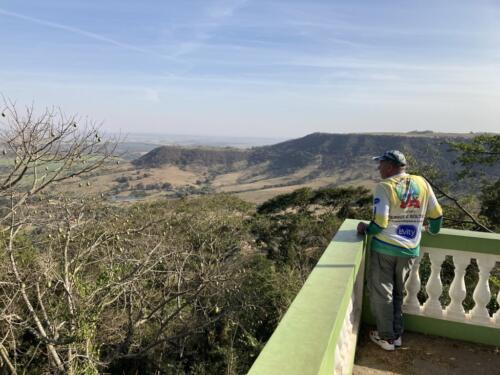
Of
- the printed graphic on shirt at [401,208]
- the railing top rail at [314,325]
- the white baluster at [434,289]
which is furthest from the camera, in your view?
the white baluster at [434,289]

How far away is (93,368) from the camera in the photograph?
6262 mm

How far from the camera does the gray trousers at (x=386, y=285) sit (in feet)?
10.1

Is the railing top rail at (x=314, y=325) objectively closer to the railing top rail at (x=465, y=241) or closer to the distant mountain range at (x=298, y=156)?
the railing top rail at (x=465, y=241)

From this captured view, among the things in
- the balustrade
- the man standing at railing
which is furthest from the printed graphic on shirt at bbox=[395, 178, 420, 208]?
the balustrade

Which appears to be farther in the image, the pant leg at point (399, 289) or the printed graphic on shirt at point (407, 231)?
the pant leg at point (399, 289)

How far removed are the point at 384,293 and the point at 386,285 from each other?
0.07 meters

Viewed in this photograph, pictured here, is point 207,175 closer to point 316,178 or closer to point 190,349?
point 316,178

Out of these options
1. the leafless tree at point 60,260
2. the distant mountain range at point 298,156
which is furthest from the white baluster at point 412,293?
the distant mountain range at point 298,156

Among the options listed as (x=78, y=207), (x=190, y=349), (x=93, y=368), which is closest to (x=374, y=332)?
(x=93, y=368)

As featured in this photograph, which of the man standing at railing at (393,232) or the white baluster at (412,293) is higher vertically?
the man standing at railing at (393,232)

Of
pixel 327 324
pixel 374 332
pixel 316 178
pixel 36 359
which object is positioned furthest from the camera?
pixel 316 178

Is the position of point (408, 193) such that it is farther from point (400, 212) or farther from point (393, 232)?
point (393, 232)

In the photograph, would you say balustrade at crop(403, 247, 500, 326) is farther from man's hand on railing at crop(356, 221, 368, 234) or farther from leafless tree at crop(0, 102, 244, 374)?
leafless tree at crop(0, 102, 244, 374)

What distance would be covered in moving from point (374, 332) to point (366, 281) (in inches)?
17.3
